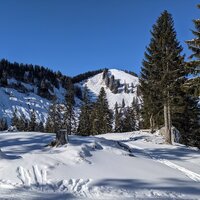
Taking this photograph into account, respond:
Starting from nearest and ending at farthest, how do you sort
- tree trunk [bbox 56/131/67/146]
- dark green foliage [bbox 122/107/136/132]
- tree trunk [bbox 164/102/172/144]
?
tree trunk [bbox 56/131/67/146] < tree trunk [bbox 164/102/172/144] < dark green foliage [bbox 122/107/136/132]

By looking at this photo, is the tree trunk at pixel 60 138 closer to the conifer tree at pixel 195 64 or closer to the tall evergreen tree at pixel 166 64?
the conifer tree at pixel 195 64

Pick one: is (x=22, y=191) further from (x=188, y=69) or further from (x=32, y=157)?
(x=188, y=69)

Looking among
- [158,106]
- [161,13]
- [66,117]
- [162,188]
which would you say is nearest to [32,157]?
[162,188]

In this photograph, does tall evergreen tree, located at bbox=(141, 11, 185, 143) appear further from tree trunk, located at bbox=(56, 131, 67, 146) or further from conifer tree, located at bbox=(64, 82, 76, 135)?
conifer tree, located at bbox=(64, 82, 76, 135)

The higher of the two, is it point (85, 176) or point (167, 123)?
point (167, 123)

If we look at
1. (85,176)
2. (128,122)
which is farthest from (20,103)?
(85,176)

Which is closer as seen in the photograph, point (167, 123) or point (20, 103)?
point (167, 123)

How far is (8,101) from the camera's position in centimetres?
17962

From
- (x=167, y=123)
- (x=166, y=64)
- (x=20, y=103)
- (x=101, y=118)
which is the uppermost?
(x=20, y=103)

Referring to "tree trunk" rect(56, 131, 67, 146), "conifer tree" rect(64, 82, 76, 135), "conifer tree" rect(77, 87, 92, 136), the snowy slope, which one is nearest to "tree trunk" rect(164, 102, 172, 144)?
"tree trunk" rect(56, 131, 67, 146)

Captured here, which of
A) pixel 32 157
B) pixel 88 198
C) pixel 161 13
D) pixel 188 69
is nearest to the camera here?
pixel 88 198

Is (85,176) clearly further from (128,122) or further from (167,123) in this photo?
(128,122)

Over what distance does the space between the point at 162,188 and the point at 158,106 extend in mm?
25447

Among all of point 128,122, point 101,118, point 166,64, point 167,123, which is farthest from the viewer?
point 128,122
